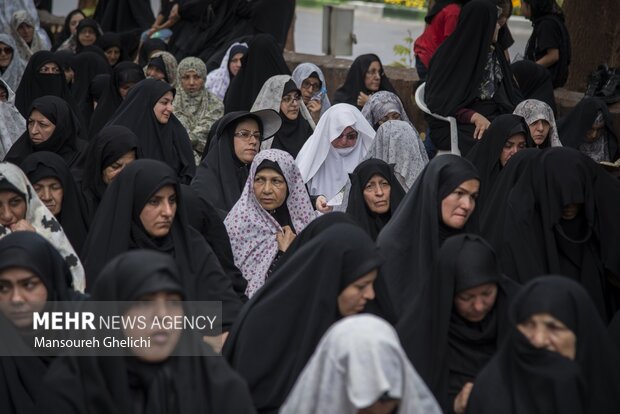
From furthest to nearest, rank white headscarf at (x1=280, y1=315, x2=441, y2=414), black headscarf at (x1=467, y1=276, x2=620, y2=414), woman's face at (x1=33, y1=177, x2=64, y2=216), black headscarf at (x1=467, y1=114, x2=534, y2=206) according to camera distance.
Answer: black headscarf at (x1=467, y1=114, x2=534, y2=206), woman's face at (x1=33, y1=177, x2=64, y2=216), black headscarf at (x1=467, y1=276, x2=620, y2=414), white headscarf at (x1=280, y1=315, x2=441, y2=414)

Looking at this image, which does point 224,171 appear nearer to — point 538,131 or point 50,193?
point 50,193

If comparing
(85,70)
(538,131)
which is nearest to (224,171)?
(538,131)

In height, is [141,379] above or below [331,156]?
above

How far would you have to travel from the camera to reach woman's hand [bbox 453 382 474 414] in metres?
4.31

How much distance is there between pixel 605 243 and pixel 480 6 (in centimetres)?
295

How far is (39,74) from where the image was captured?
34.2 feet

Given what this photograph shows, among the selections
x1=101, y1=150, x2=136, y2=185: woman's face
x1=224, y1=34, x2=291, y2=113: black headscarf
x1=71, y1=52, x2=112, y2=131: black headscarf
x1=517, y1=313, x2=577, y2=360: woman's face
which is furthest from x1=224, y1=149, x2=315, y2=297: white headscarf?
x1=71, y1=52, x2=112, y2=131: black headscarf

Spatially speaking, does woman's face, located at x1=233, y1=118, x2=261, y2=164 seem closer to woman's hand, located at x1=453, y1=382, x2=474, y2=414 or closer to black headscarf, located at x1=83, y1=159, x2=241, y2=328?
black headscarf, located at x1=83, y1=159, x2=241, y2=328

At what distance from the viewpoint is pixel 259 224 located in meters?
6.47

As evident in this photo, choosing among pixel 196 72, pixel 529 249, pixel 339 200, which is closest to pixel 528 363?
pixel 529 249

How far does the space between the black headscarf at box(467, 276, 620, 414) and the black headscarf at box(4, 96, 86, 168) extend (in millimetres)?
4305

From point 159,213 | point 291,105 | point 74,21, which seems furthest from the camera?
point 74,21

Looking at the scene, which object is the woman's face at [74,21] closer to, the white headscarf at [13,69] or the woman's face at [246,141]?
the white headscarf at [13,69]

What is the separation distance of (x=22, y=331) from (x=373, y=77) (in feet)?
19.9
